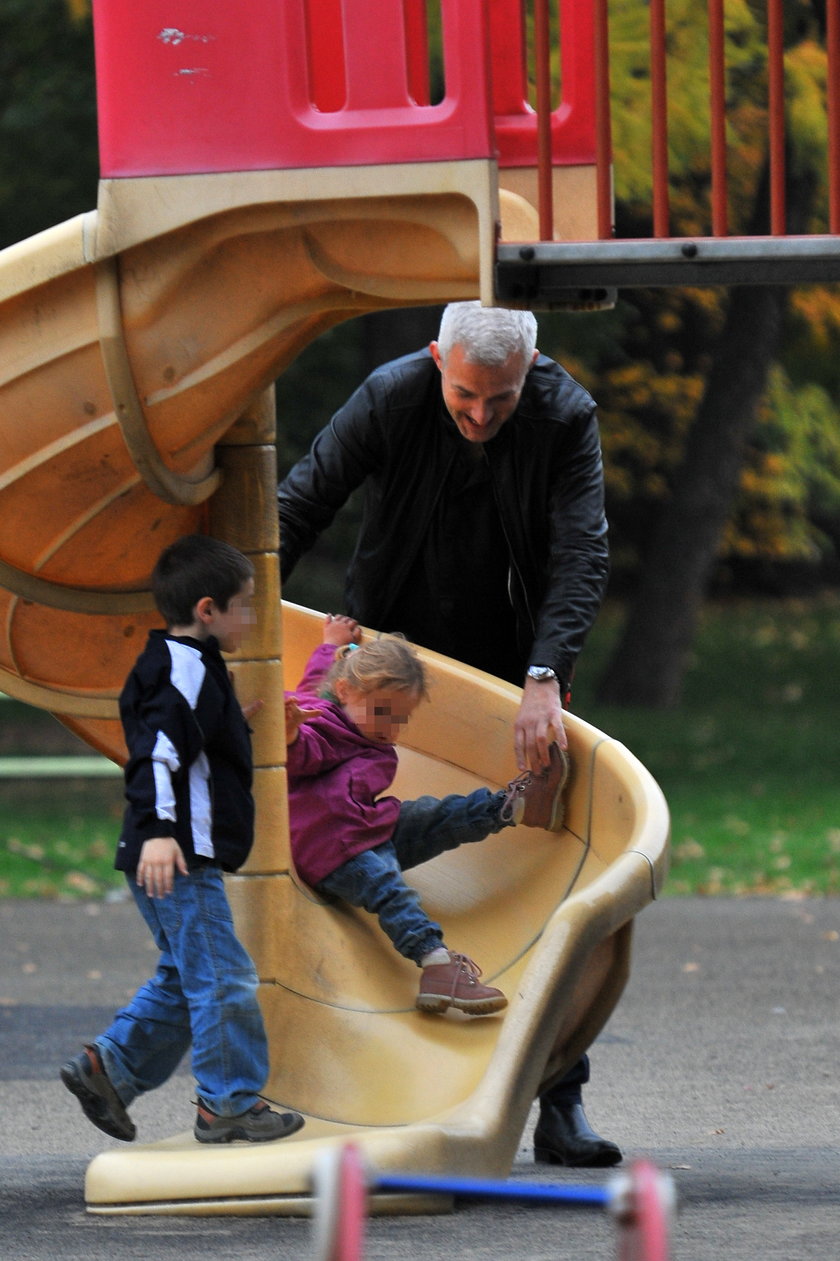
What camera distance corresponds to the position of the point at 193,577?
4090 millimetres

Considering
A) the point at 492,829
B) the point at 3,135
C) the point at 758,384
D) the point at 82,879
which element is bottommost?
the point at 82,879

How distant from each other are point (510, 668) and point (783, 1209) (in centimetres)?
181

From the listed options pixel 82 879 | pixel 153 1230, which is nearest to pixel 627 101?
pixel 82 879

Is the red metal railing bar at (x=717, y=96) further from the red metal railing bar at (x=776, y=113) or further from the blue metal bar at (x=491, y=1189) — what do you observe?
the blue metal bar at (x=491, y=1189)

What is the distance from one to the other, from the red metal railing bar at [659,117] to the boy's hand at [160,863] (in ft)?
5.08

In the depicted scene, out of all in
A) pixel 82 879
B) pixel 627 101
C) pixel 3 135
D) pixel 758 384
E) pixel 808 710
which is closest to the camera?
pixel 82 879

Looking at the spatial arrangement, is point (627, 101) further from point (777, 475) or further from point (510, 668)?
point (510, 668)

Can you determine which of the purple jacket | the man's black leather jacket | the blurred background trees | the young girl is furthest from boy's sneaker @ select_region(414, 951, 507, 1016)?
the blurred background trees

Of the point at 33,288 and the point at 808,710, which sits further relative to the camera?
the point at 808,710

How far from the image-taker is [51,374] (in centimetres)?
404

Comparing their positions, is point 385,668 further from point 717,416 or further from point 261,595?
point 717,416

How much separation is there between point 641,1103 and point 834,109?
308cm

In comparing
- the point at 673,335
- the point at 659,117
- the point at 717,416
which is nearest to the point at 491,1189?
the point at 659,117

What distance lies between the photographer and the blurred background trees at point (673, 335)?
1166cm
